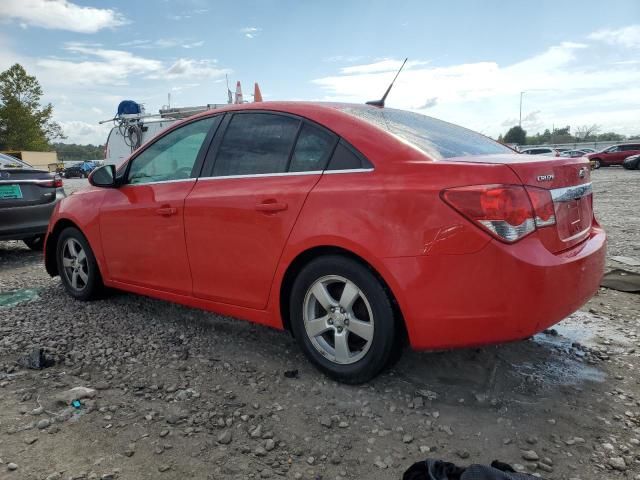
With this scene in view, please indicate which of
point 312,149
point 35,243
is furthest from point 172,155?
point 35,243

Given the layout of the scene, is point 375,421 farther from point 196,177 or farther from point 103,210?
point 103,210

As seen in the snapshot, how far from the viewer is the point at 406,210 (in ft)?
8.21

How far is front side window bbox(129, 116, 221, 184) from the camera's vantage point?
142 inches

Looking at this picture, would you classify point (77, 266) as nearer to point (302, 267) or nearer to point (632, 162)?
point (302, 267)

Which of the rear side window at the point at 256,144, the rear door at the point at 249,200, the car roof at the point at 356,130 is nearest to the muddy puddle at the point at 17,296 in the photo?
the rear door at the point at 249,200

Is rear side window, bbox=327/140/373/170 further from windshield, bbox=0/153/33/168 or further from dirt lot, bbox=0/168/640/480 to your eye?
windshield, bbox=0/153/33/168

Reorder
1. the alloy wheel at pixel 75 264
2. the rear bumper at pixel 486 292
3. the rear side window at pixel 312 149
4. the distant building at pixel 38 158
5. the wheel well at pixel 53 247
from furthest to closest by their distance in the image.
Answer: the distant building at pixel 38 158 < the wheel well at pixel 53 247 < the alloy wheel at pixel 75 264 < the rear side window at pixel 312 149 < the rear bumper at pixel 486 292

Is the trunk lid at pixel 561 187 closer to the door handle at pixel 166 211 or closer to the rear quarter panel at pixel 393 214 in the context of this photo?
the rear quarter panel at pixel 393 214

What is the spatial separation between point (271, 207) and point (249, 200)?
0.64 ft

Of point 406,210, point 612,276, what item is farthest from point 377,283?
point 612,276

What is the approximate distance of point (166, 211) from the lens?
11.8 feet

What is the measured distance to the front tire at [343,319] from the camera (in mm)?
2641

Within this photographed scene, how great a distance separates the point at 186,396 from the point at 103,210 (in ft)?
6.60

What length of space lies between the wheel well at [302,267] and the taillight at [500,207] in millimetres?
558
